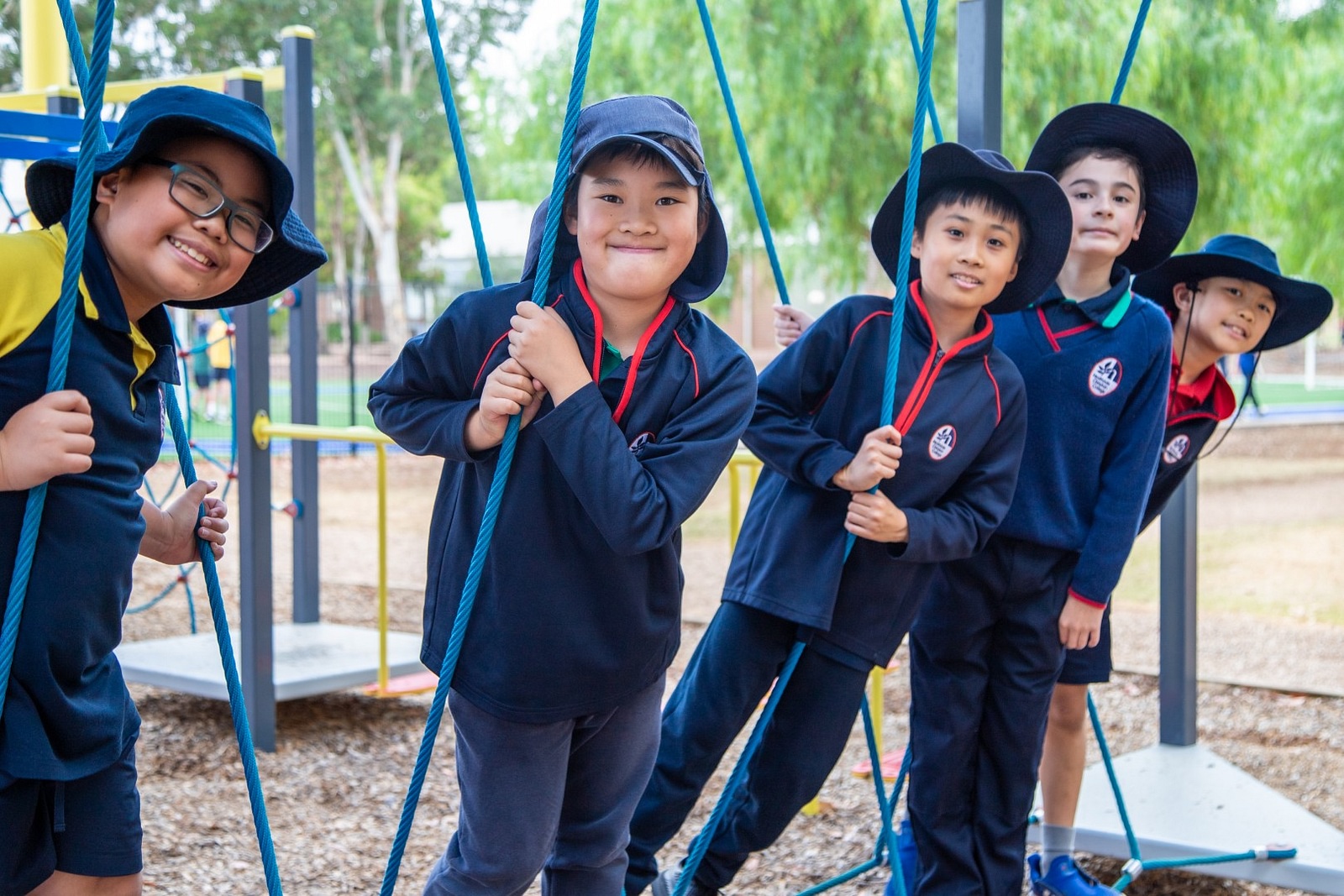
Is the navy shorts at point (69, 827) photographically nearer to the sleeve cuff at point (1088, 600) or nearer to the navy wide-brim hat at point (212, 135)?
the navy wide-brim hat at point (212, 135)

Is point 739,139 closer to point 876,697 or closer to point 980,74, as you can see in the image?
point 980,74

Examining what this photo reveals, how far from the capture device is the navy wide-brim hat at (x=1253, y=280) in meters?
3.01

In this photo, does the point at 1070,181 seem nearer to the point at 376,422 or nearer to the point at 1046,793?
the point at 1046,793

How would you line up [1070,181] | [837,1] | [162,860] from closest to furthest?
[1070,181] → [162,860] → [837,1]

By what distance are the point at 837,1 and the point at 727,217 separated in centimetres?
368

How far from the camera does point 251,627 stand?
13.9ft

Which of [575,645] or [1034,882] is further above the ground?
[575,645]

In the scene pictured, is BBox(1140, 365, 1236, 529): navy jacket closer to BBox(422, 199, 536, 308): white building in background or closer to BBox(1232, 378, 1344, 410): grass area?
BBox(1232, 378, 1344, 410): grass area

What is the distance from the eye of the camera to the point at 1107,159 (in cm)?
274

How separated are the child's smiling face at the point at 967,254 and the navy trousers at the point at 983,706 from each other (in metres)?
0.54

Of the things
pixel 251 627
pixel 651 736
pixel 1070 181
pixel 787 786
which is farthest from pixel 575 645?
pixel 251 627

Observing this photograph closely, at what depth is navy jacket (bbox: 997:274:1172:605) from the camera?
2.60 meters

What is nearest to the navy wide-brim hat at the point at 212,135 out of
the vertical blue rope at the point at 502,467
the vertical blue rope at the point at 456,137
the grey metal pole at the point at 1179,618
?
the vertical blue rope at the point at 456,137

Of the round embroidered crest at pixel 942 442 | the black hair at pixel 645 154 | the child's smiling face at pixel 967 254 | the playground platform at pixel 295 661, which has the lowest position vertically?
the playground platform at pixel 295 661
